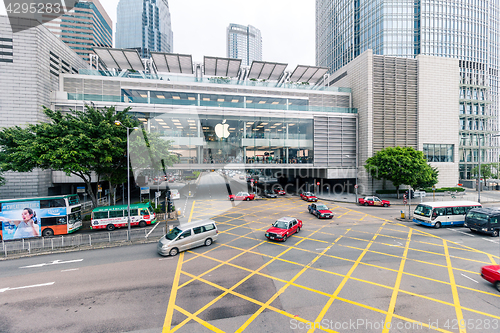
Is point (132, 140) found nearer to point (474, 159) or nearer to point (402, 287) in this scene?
point (402, 287)

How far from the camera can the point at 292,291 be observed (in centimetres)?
913

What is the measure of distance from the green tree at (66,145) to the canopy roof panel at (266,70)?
94.8ft

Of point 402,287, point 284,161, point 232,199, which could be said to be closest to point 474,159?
point 284,161

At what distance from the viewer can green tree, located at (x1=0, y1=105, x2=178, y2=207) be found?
54.5 ft

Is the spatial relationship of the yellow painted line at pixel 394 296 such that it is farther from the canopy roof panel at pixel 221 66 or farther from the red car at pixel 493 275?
the canopy roof panel at pixel 221 66

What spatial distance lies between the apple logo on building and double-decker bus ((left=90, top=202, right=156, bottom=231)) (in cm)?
1725

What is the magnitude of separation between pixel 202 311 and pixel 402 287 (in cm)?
866

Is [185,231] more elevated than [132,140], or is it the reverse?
[132,140]

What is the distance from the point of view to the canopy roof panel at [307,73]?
4231 centimetres

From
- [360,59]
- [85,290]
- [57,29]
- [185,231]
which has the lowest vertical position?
[85,290]

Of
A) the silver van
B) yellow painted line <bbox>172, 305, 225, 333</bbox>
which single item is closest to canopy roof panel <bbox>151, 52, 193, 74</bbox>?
the silver van

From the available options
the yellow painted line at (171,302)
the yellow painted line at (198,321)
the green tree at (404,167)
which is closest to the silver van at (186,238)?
the yellow painted line at (171,302)

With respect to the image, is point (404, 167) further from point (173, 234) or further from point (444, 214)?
point (173, 234)

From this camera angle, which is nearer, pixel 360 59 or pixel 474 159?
pixel 360 59
